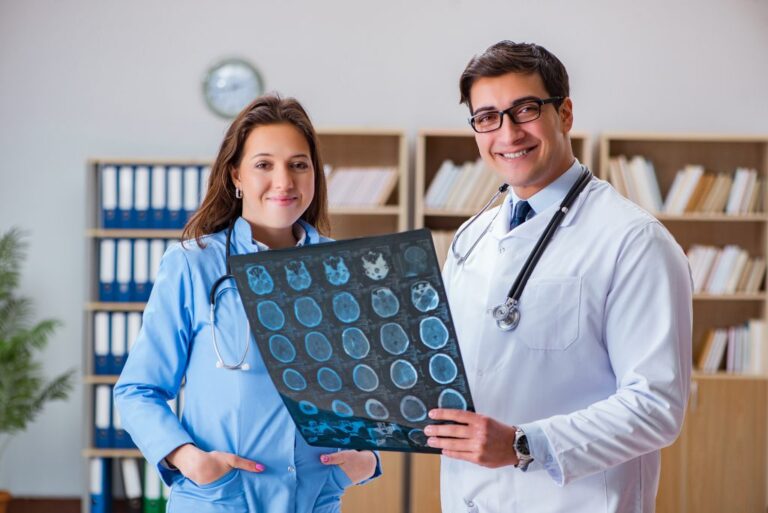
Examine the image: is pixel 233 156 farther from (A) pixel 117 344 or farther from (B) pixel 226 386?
(A) pixel 117 344

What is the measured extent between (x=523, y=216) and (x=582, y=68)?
10.7 ft

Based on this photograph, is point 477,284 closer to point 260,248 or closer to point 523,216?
point 523,216

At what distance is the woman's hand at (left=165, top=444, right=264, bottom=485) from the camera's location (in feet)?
4.80

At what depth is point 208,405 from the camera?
1526 millimetres

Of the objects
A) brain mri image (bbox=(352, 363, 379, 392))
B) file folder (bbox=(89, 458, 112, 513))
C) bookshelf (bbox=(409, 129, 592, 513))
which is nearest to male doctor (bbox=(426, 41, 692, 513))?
brain mri image (bbox=(352, 363, 379, 392))

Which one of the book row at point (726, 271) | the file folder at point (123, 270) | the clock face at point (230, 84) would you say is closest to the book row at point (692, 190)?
the book row at point (726, 271)

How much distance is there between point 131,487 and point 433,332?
356cm

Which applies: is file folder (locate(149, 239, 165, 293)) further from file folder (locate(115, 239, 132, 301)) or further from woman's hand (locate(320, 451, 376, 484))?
woman's hand (locate(320, 451, 376, 484))

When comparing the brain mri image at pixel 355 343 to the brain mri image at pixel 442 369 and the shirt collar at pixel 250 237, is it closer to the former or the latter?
the brain mri image at pixel 442 369

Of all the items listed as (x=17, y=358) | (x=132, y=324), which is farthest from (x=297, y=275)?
(x=17, y=358)

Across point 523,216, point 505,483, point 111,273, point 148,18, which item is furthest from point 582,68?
point 505,483

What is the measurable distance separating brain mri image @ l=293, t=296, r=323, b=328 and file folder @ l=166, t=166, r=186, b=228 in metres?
3.10

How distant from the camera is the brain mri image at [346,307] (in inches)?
49.8

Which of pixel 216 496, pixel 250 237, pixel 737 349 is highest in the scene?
pixel 250 237
